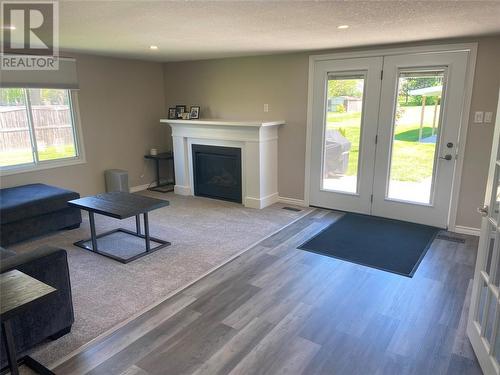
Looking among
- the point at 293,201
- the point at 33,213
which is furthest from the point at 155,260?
the point at 293,201

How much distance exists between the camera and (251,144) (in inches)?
189

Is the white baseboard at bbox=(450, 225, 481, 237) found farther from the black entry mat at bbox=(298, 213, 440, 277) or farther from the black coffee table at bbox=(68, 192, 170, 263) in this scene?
the black coffee table at bbox=(68, 192, 170, 263)

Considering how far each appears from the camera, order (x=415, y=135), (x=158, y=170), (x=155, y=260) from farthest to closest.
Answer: (x=158, y=170) < (x=415, y=135) < (x=155, y=260)

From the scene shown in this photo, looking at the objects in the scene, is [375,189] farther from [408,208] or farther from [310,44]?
[310,44]

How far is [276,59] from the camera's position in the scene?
4.81 metres

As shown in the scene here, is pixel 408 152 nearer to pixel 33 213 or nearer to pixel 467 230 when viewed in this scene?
pixel 467 230

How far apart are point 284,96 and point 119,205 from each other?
2666 millimetres

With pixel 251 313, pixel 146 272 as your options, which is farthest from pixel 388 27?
pixel 146 272

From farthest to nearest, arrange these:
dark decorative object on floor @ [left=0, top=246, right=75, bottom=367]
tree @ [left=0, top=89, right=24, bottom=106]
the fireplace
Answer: the fireplace → tree @ [left=0, top=89, right=24, bottom=106] → dark decorative object on floor @ [left=0, top=246, right=75, bottom=367]

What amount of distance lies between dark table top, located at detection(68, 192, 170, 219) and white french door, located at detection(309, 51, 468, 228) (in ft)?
7.72

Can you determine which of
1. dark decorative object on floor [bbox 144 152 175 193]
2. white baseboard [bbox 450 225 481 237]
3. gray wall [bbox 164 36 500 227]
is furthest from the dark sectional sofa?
white baseboard [bbox 450 225 481 237]

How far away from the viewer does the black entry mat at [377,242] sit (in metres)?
3.31

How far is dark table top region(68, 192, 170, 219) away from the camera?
10.7 feet

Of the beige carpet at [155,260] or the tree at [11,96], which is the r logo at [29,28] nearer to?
the tree at [11,96]
